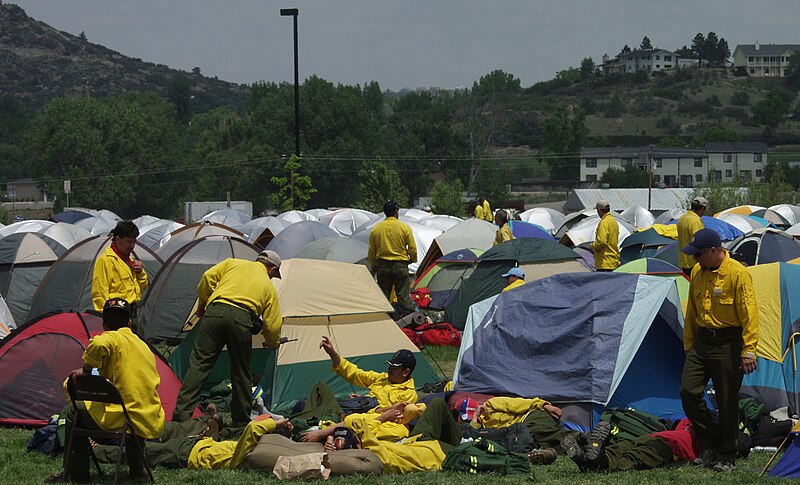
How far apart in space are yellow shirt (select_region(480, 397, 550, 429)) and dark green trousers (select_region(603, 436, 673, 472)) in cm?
104

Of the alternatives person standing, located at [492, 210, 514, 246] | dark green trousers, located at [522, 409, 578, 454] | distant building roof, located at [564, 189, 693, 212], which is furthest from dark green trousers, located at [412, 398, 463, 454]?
distant building roof, located at [564, 189, 693, 212]

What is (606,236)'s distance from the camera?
1456 centimetres

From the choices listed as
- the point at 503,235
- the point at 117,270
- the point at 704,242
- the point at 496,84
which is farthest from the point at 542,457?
the point at 496,84

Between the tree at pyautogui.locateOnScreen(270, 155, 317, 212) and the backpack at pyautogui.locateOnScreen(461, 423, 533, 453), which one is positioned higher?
the tree at pyautogui.locateOnScreen(270, 155, 317, 212)

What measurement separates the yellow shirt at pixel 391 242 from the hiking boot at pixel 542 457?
6248mm

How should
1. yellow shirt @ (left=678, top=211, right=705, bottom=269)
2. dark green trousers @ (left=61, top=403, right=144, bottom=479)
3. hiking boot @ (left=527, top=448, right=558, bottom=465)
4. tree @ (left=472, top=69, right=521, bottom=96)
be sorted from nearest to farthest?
dark green trousers @ (left=61, top=403, right=144, bottom=479) < hiking boot @ (left=527, top=448, right=558, bottom=465) < yellow shirt @ (left=678, top=211, right=705, bottom=269) < tree @ (left=472, top=69, right=521, bottom=96)

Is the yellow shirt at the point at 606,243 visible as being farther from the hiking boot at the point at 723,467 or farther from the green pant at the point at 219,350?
the green pant at the point at 219,350

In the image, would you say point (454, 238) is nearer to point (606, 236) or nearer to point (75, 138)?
point (606, 236)

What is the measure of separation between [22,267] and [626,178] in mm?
88679

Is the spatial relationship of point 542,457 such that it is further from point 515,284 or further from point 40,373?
point 40,373

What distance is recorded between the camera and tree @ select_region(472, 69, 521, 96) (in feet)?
604

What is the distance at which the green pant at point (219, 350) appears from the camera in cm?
816

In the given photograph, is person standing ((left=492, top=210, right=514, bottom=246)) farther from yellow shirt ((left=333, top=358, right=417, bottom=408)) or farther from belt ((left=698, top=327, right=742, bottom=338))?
belt ((left=698, top=327, right=742, bottom=338))

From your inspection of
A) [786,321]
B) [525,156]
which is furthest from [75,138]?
[786,321]
